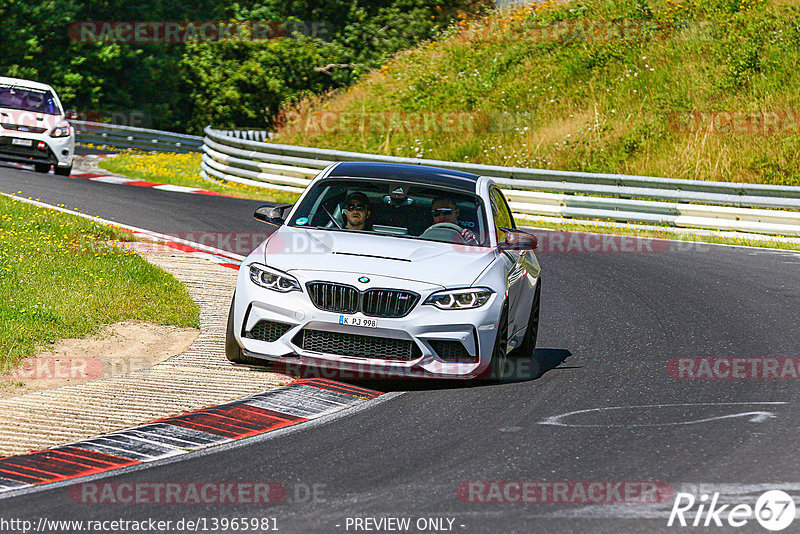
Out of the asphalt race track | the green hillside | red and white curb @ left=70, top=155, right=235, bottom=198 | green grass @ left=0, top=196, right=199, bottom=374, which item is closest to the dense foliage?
the green hillside

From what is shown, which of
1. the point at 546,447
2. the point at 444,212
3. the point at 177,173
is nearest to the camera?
the point at 546,447

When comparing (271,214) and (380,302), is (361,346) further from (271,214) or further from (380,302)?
(271,214)

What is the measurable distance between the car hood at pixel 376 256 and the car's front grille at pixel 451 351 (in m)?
0.41

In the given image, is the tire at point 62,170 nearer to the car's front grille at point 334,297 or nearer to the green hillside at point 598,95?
the green hillside at point 598,95

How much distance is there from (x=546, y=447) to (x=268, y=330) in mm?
2413

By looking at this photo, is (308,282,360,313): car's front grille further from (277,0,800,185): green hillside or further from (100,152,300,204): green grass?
(277,0,800,185): green hillside

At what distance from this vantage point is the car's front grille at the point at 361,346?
8.15 meters

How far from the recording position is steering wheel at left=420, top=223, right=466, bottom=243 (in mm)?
9273

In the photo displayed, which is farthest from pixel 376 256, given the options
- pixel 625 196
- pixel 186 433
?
pixel 625 196

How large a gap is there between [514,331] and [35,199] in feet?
39.6

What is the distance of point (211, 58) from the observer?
4119cm

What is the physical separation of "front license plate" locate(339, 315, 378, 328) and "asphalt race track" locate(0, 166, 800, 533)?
1.75ft

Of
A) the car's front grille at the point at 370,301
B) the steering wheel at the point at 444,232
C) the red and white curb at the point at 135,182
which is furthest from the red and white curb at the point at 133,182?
the car's front grille at the point at 370,301

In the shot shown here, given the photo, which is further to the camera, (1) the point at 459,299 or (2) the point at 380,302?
(1) the point at 459,299
